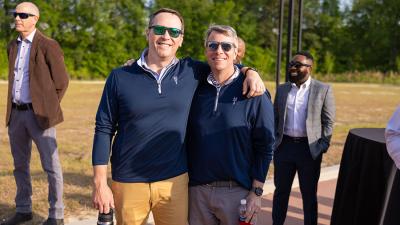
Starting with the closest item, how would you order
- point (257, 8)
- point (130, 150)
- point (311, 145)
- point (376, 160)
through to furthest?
point (130, 150), point (376, 160), point (311, 145), point (257, 8)

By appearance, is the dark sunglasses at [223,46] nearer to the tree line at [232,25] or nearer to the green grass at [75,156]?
the green grass at [75,156]

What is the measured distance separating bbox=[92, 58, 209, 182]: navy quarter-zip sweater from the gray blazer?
1885mm

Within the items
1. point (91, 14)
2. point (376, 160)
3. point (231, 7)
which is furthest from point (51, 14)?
point (376, 160)

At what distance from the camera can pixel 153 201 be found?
3.04 m

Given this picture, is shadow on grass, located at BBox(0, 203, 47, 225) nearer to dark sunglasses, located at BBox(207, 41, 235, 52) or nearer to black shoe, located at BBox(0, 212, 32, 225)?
black shoe, located at BBox(0, 212, 32, 225)

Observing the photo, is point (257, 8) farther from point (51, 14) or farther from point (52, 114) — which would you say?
point (52, 114)

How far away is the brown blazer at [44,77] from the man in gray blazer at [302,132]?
2.11 m

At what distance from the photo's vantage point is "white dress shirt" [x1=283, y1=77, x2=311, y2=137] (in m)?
4.64

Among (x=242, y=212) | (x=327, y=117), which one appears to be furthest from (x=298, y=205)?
(x=242, y=212)

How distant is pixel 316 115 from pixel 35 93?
102 inches

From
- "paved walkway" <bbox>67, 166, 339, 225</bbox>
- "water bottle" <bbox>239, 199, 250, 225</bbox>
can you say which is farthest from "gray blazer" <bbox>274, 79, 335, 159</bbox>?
"water bottle" <bbox>239, 199, 250, 225</bbox>

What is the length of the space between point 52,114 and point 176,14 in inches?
83.8

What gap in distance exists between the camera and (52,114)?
4605 mm

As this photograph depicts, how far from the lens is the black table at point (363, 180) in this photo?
4.21 m
